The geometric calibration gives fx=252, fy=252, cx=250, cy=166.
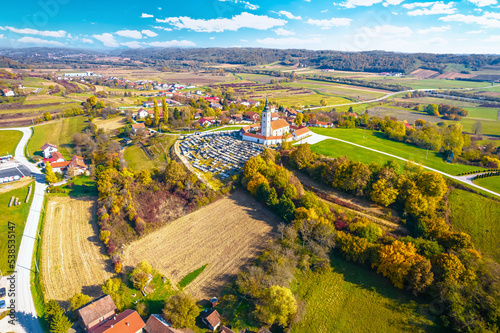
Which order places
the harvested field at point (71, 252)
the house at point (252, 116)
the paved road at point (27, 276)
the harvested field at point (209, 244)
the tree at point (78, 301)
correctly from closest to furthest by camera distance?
the paved road at point (27, 276) → the tree at point (78, 301) → the harvested field at point (71, 252) → the harvested field at point (209, 244) → the house at point (252, 116)

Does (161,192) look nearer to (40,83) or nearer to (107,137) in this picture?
(107,137)

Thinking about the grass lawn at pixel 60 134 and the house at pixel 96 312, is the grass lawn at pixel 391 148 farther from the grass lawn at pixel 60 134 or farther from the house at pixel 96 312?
the grass lawn at pixel 60 134

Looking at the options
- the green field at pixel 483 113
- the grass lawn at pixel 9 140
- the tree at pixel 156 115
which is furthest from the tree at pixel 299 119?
the grass lawn at pixel 9 140

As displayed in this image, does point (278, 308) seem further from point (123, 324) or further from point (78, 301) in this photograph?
point (78, 301)

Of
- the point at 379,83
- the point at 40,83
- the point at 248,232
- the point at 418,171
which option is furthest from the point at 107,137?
the point at 379,83

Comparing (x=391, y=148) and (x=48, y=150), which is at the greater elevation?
(x=391, y=148)

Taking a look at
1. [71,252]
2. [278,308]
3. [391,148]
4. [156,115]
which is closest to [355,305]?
[278,308]
